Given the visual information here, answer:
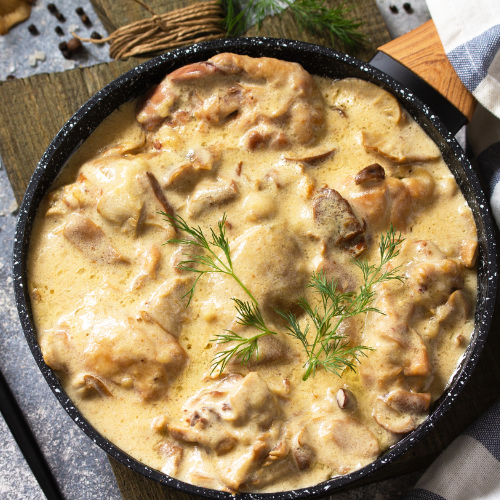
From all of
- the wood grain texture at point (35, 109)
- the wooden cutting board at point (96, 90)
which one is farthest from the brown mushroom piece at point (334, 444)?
the wood grain texture at point (35, 109)

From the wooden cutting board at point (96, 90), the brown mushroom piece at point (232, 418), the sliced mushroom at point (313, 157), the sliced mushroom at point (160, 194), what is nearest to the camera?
the brown mushroom piece at point (232, 418)

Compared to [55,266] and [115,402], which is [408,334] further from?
[55,266]

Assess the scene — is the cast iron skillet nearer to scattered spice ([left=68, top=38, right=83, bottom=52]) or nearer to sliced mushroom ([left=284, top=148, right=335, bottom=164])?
sliced mushroom ([left=284, top=148, right=335, bottom=164])

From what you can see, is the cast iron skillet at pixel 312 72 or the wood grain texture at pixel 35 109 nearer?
the cast iron skillet at pixel 312 72

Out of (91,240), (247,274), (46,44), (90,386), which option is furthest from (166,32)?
(90,386)

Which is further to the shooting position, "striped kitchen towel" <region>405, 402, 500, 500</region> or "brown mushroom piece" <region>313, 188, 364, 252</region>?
"striped kitchen towel" <region>405, 402, 500, 500</region>

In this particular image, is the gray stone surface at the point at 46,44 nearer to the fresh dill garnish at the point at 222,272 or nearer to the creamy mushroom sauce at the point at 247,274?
the creamy mushroom sauce at the point at 247,274

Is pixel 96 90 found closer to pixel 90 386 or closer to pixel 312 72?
pixel 312 72

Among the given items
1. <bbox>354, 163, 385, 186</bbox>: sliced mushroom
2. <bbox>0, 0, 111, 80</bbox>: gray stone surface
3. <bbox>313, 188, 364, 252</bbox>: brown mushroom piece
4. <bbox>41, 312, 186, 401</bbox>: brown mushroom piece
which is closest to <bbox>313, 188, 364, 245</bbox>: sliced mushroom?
<bbox>313, 188, 364, 252</bbox>: brown mushroom piece
